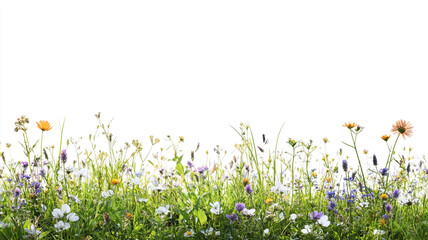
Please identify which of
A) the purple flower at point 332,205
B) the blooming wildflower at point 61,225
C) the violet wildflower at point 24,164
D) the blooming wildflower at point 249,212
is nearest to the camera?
the blooming wildflower at point 61,225

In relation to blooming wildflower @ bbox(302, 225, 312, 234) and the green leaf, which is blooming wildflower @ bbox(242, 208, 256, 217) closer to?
blooming wildflower @ bbox(302, 225, 312, 234)

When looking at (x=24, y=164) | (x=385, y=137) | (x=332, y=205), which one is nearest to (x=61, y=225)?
(x=24, y=164)

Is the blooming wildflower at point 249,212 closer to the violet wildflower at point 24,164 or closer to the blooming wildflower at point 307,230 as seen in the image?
the blooming wildflower at point 307,230

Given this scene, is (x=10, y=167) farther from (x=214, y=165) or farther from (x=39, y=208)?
→ (x=214, y=165)

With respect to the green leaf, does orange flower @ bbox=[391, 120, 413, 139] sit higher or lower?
higher

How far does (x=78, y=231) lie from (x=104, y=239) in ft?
0.52

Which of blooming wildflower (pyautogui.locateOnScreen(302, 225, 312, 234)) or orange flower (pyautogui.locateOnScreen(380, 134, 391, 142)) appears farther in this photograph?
orange flower (pyautogui.locateOnScreen(380, 134, 391, 142))

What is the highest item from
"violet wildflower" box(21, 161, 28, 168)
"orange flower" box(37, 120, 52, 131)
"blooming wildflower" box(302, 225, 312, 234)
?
"orange flower" box(37, 120, 52, 131)

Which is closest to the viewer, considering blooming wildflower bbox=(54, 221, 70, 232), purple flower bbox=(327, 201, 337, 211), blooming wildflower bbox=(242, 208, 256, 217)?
blooming wildflower bbox=(54, 221, 70, 232)

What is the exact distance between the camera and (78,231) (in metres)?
2.26

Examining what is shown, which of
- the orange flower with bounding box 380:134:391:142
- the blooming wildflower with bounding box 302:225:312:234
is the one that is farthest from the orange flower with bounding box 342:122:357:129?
the blooming wildflower with bounding box 302:225:312:234

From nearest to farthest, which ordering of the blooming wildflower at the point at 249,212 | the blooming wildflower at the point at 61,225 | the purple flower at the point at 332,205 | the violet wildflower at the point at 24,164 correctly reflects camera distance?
the blooming wildflower at the point at 61,225 → the blooming wildflower at the point at 249,212 → the purple flower at the point at 332,205 → the violet wildflower at the point at 24,164

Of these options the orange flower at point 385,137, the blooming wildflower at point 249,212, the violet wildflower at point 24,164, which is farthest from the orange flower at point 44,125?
the orange flower at point 385,137

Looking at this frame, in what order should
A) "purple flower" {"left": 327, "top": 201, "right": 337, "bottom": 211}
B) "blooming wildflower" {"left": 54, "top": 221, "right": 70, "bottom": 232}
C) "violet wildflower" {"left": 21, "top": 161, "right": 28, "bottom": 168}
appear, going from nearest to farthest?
"blooming wildflower" {"left": 54, "top": 221, "right": 70, "bottom": 232}, "purple flower" {"left": 327, "top": 201, "right": 337, "bottom": 211}, "violet wildflower" {"left": 21, "top": 161, "right": 28, "bottom": 168}
